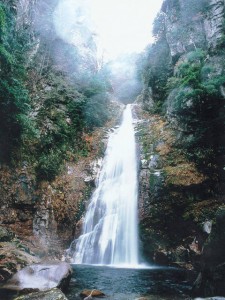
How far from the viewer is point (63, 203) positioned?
14609mm

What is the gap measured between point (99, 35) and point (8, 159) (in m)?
30.4

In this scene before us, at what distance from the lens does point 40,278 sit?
705 centimetres

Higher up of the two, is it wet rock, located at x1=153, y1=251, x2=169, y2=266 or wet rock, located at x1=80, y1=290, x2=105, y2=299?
wet rock, located at x1=153, y1=251, x2=169, y2=266

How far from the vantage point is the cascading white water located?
40.5ft

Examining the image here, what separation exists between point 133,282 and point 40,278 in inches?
116

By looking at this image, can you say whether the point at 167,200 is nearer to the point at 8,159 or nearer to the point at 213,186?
the point at 213,186

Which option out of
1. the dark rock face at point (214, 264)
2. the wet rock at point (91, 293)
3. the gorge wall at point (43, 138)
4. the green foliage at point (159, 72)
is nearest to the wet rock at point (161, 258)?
the gorge wall at point (43, 138)

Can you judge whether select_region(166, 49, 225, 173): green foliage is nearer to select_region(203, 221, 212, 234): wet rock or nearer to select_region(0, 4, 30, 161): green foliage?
select_region(203, 221, 212, 234): wet rock

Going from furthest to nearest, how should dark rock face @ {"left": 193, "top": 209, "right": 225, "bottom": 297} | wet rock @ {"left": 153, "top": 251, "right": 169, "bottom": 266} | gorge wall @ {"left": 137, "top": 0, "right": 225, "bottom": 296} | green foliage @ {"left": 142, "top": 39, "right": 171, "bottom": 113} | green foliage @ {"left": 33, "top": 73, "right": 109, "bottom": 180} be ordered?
green foliage @ {"left": 142, "top": 39, "right": 171, "bottom": 113}, green foliage @ {"left": 33, "top": 73, "right": 109, "bottom": 180}, wet rock @ {"left": 153, "top": 251, "right": 169, "bottom": 266}, gorge wall @ {"left": 137, "top": 0, "right": 225, "bottom": 296}, dark rock face @ {"left": 193, "top": 209, "right": 225, "bottom": 297}

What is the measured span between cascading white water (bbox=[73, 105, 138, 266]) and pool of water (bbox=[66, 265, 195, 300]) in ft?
4.64

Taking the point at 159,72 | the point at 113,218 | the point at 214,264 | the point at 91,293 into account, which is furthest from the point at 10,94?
the point at 159,72

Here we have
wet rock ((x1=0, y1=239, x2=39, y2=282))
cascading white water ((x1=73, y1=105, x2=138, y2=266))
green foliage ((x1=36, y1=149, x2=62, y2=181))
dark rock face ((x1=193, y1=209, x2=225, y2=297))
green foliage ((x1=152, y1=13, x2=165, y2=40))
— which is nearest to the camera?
dark rock face ((x1=193, y1=209, x2=225, y2=297))

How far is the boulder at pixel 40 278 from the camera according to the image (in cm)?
671

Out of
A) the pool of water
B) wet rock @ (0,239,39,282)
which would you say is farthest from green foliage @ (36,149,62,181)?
wet rock @ (0,239,39,282)
